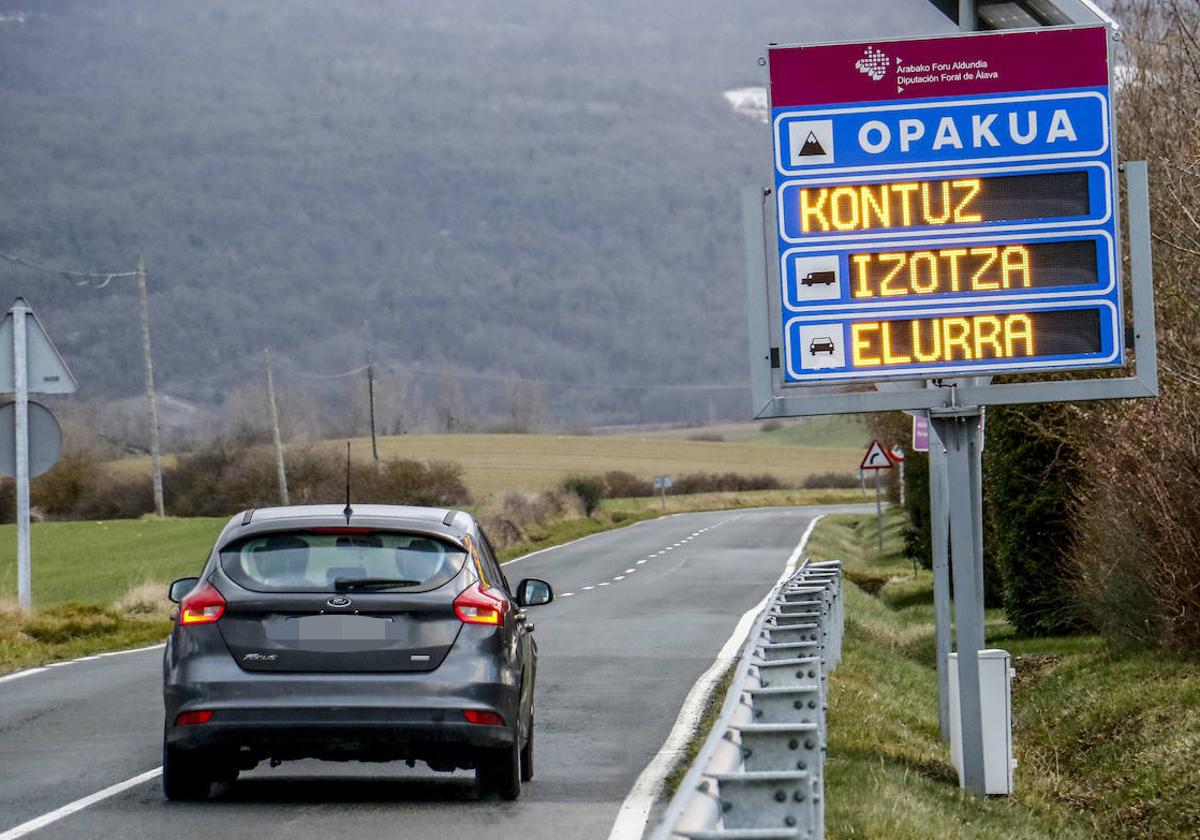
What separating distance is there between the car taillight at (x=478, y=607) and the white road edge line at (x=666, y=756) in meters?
1.18

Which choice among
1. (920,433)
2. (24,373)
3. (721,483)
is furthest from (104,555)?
(721,483)

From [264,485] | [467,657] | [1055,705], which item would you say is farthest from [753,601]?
[264,485]

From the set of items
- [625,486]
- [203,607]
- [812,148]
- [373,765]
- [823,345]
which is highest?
[812,148]

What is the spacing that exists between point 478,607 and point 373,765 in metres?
2.66

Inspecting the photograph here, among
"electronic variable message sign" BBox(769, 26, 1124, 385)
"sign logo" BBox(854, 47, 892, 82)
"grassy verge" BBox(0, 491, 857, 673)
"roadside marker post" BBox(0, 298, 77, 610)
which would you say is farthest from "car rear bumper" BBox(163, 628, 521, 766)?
"roadside marker post" BBox(0, 298, 77, 610)

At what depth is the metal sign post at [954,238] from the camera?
11.5m

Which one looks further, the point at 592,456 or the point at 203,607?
the point at 592,456

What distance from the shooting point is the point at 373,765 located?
11648 mm

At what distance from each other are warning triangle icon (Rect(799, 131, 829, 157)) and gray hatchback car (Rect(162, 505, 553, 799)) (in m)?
3.70

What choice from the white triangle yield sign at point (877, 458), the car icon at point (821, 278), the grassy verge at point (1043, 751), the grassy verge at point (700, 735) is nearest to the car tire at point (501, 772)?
the grassy verge at point (700, 735)

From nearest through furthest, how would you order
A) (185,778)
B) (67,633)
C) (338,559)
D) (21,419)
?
1. (338,559)
2. (185,778)
3. (21,419)
4. (67,633)

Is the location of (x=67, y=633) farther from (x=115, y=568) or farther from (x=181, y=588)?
(x=115, y=568)

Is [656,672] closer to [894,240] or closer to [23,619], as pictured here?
Result: [894,240]

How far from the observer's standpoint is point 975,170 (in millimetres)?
11633
